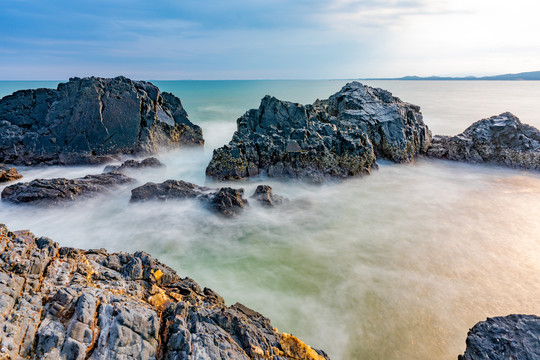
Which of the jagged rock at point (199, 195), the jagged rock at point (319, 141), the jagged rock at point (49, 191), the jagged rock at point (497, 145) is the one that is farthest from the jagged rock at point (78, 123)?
the jagged rock at point (497, 145)

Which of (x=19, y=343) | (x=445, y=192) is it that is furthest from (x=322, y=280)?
(x=445, y=192)

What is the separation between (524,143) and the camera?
704 inches

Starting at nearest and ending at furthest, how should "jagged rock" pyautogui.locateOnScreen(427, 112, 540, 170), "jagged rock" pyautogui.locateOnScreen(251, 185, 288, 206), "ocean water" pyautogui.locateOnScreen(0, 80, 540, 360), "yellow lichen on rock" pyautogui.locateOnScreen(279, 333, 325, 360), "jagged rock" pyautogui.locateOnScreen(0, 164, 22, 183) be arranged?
"yellow lichen on rock" pyautogui.locateOnScreen(279, 333, 325, 360), "ocean water" pyautogui.locateOnScreen(0, 80, 540, 360), "jagged rock" pyautogui.locateOnScreen(251, 185, 288, 206), "jagged rock" pyautogui.locateOnScreen(0, 164, 22, 183), "jagged rock" pyautogui.locateOnScreen(427, 112, 540, 170)

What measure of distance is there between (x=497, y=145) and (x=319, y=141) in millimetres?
12636

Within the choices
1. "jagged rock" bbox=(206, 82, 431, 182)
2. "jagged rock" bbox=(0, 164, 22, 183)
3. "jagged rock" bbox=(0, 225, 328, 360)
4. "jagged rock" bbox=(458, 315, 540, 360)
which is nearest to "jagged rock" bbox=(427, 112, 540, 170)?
"jagged rock" bbox=(206, 82, 431, 182)

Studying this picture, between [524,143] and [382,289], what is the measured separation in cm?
1772

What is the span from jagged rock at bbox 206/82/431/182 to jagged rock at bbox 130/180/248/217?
271 cm

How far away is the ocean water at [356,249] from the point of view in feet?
20.9

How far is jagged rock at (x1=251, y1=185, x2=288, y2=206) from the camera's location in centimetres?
1195

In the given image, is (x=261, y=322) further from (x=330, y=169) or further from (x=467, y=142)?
(x=467, y=142)

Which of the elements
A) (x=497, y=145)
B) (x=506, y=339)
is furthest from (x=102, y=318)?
(x=497, y=145)

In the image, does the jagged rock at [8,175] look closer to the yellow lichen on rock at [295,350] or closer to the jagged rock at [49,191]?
the jagged rock at [49,191]

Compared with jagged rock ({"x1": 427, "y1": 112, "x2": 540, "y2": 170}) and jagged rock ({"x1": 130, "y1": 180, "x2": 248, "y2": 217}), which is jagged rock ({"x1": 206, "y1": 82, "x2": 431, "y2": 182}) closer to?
jagged rock ({"x1": 427, "y1": 112, "x2": 540, "y2": 170})

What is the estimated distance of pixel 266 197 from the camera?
12031mm
